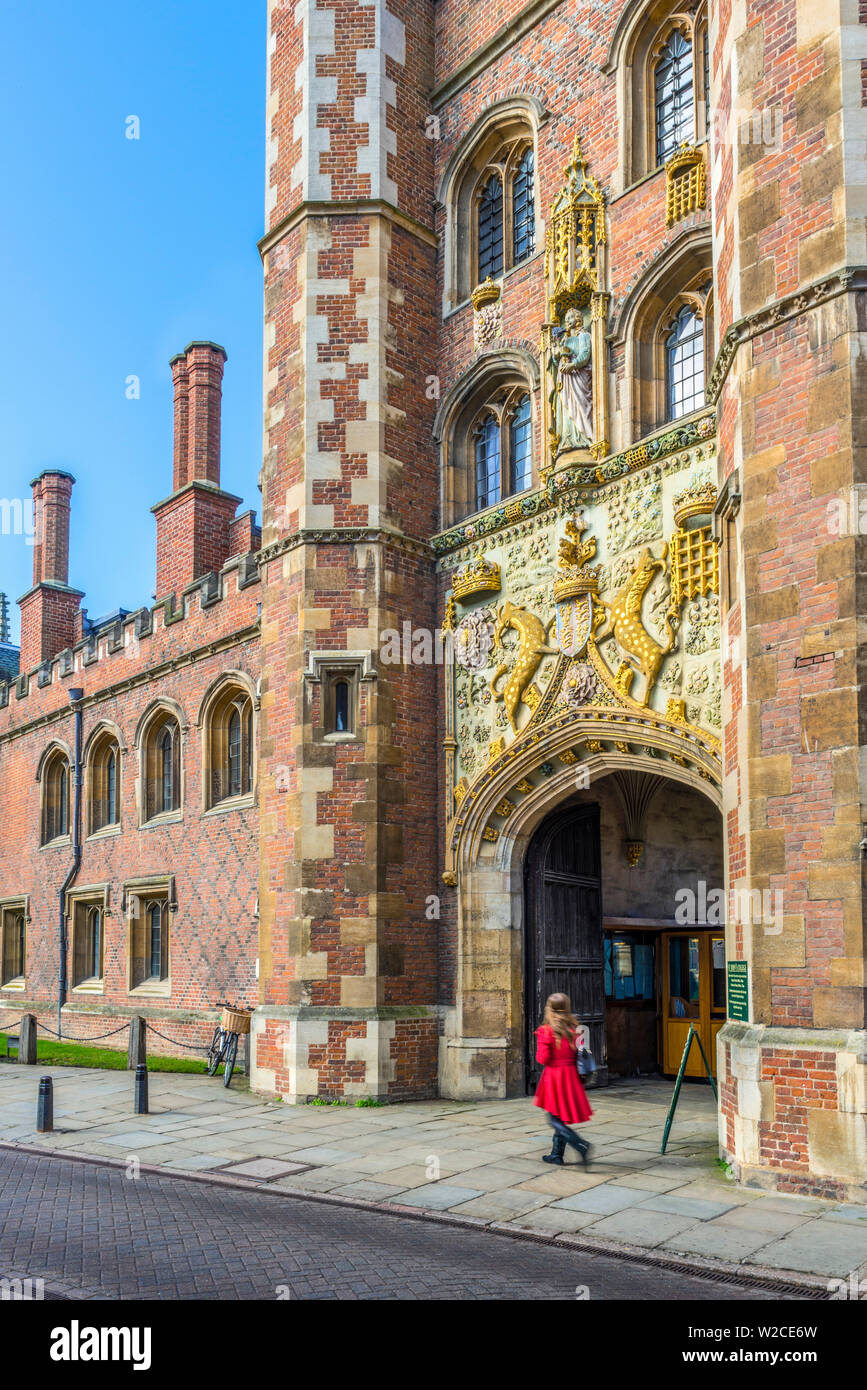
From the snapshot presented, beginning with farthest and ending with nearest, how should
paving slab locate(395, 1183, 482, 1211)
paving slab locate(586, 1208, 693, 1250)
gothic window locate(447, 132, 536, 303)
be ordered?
gothic window locate(447, 132, 536, 303) → paving slab locate(395, 1183, 482, 1211) → paving slab locate(586, 1208, 693, 1250)

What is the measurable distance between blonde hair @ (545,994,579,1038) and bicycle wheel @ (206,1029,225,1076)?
837 cm

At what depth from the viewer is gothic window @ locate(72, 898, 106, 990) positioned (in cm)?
2466

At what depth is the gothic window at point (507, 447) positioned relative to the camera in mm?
15922

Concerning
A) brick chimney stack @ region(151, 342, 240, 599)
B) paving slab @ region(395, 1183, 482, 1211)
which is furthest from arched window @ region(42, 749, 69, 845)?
paving slab @ region(395, 1183, 482, 1211)

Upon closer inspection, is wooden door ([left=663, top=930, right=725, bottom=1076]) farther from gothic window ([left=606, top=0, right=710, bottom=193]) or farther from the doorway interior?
gothic window ([left=606, top=0, right=710, bottom=193])

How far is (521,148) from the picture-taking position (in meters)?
16.5

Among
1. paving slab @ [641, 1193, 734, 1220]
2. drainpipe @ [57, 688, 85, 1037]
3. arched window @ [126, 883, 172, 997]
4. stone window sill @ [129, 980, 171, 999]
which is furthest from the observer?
drainpipe @ [57, 688, 85, 1037]

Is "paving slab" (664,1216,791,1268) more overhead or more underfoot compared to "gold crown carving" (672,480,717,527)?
more underfoot

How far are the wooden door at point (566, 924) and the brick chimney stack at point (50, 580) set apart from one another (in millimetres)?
16835

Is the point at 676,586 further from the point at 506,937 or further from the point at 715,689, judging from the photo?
the point at 506,937

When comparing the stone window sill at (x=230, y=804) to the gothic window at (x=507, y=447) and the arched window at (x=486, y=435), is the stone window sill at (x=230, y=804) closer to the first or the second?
the arched window at (x=486, y=435)

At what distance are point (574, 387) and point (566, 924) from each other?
6685mm

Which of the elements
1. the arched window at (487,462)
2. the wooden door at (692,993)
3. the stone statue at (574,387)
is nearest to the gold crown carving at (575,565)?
the stone statue at (574,387)

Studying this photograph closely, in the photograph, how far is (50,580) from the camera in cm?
2877
